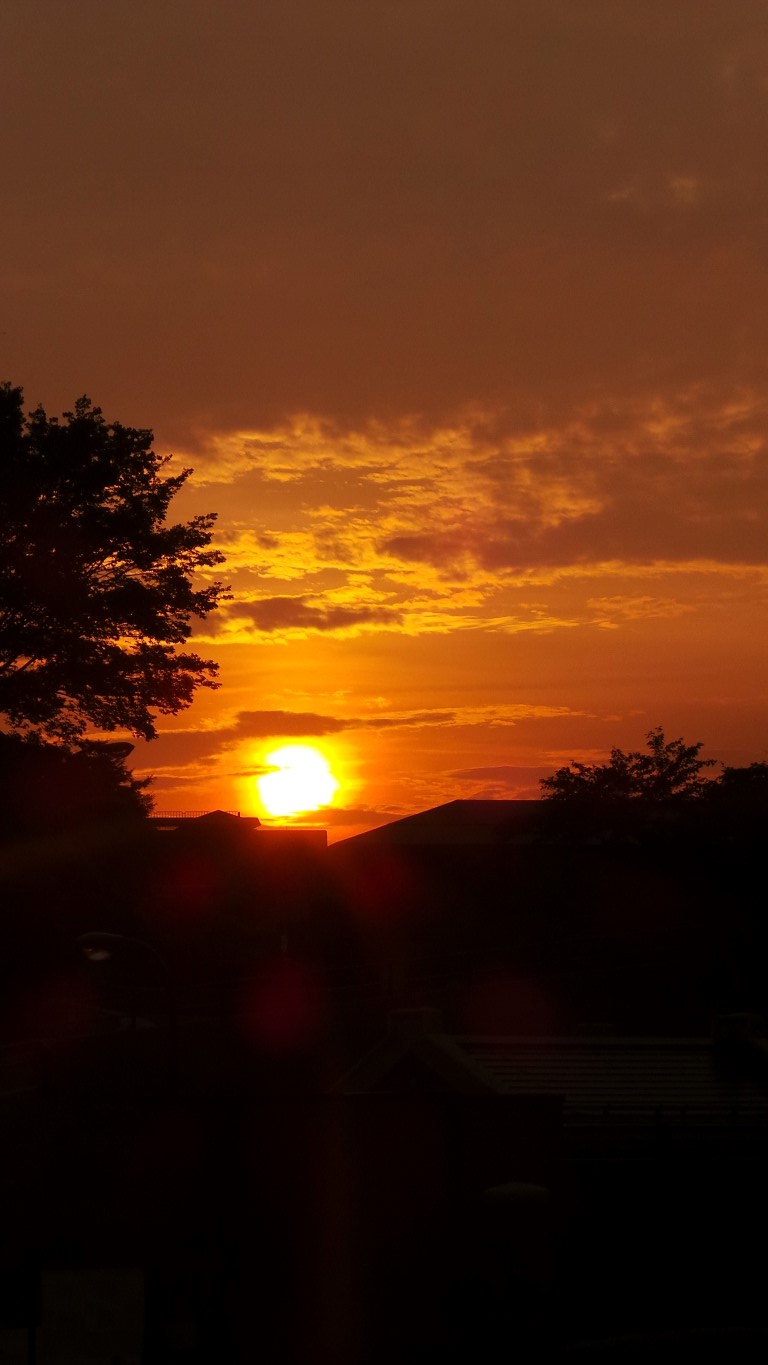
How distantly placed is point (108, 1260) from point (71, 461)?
1718cm

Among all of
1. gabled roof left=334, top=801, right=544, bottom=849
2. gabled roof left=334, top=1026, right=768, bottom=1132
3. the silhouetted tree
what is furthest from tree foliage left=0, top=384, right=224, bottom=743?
gabled roof left=334, top=801, right=544, bottom=849

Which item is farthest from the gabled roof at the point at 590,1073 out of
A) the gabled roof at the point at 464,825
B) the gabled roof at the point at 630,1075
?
the gabled roof at the point at 464,825

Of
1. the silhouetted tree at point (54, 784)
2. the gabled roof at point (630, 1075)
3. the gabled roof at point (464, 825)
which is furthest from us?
the gabled roof at point (464, 825)

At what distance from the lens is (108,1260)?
15.8 m

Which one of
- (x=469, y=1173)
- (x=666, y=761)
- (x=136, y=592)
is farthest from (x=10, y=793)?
(x=666, y=761)

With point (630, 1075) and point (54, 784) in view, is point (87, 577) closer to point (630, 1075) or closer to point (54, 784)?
point (54, 784)

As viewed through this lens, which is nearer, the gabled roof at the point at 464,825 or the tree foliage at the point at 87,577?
the tree foliage at the point at 87,577

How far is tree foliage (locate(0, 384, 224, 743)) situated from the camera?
87.7 feet

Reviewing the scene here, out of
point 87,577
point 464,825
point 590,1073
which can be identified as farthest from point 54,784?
point 464,825

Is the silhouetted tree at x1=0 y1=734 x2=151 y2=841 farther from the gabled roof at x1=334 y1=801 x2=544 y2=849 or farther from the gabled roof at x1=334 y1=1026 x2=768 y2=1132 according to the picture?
the gabled roof at x1=334 y1=801 x2=544 y2=849

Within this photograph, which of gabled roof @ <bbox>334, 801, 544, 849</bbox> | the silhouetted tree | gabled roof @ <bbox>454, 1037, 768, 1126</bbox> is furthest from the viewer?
gabled roof @ <bbox>334, 801, 544, 849</bbox>

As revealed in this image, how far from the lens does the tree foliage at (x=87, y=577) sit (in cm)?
2673

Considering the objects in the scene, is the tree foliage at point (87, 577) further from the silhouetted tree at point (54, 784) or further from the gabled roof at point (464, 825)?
the gabled roof at point (464, 825)

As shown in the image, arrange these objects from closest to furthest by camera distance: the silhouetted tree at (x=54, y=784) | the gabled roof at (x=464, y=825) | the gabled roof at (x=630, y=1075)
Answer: the gabled roof at (x=630, y=1075) → the silhouetted tree at (x=54, y=784) → the gabled roof at (x=464, y=825)
